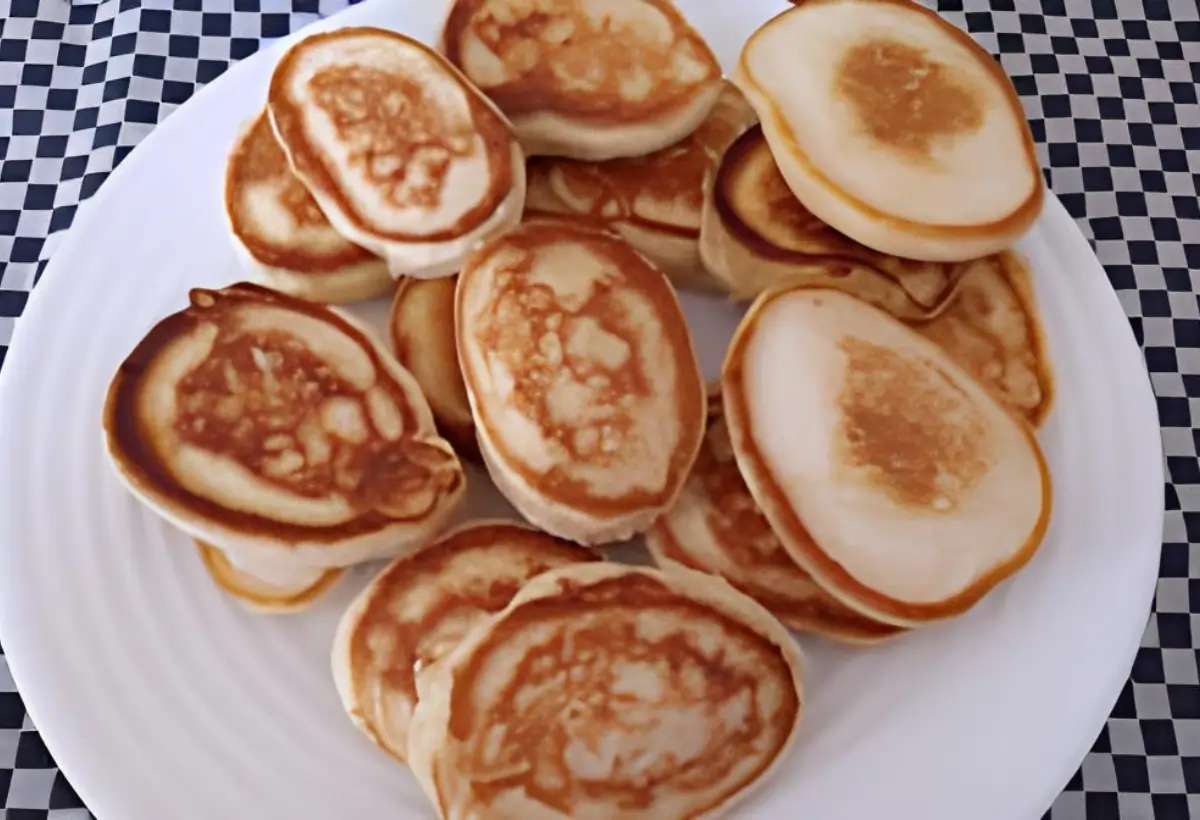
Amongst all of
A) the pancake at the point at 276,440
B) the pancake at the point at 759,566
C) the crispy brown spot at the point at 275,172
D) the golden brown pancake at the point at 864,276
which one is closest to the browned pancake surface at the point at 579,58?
the golden brown pancake at the point at 864,276

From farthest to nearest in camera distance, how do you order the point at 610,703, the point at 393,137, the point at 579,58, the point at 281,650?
the point at 579,58 < the point at 393,137 < the point at 281,650 < the point at 610,703

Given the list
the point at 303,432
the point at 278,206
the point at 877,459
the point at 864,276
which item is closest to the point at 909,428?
the point at 877,459

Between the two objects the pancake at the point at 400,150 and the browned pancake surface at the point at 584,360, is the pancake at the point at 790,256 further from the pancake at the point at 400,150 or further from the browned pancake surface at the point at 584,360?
the pancake at the point at 400,150

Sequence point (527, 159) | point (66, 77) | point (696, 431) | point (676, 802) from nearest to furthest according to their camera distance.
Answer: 1. point (676, 802)
2. point (696, 431)
3. point (527, 159)
4. point (66, 77)

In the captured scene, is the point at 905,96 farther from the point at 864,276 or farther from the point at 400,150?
the point at 400,150

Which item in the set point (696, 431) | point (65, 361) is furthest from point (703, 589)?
point (65, 361)

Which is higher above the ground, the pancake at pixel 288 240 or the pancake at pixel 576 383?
the pancake at pixel 288 240

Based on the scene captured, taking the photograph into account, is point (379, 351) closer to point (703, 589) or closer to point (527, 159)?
point (527, 159)
